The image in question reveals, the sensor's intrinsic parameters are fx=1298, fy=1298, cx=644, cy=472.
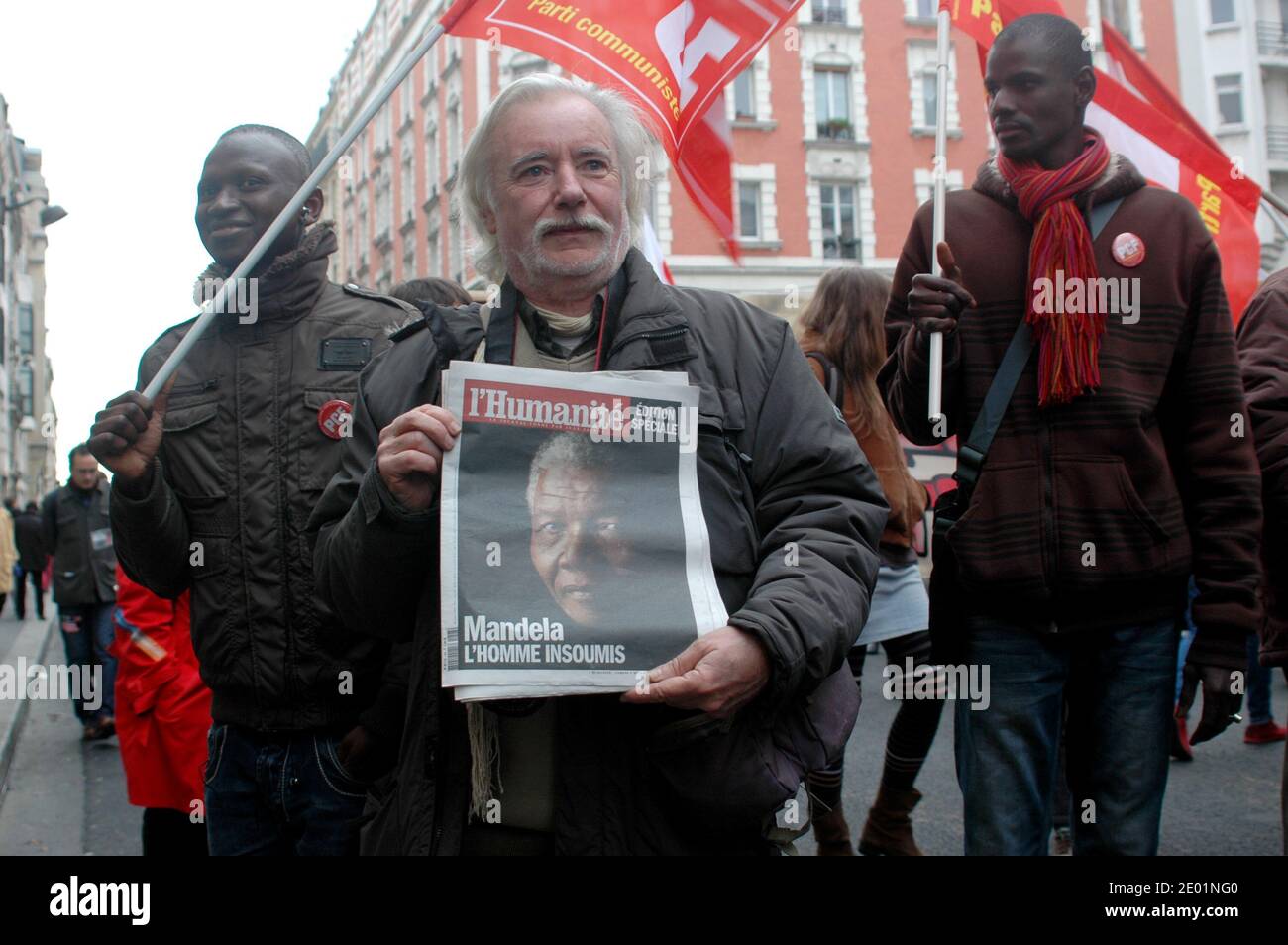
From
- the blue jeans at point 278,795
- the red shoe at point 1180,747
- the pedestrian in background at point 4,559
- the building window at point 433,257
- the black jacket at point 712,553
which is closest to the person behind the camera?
the black jacket at point 712,553

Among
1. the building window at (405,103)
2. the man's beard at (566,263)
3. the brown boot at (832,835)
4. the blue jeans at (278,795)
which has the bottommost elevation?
the brown boot at (832,835)

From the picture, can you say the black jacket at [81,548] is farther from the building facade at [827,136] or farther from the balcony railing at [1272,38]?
the balcony railing at [1272,38]

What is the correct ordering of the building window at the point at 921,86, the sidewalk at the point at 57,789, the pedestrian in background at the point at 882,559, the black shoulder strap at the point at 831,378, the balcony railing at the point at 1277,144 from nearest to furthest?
the pedestrian in background at the point at 882,559
the black shoulder strap at the point at 831,378
the sidewalk at the point at 57,789
the building window at the point at 921,86
the balcony railing at the point at 1277,144

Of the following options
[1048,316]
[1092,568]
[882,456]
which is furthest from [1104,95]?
[1092,568]

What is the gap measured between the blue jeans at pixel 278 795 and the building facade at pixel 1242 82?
3793 cm

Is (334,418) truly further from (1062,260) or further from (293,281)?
(1062,260)

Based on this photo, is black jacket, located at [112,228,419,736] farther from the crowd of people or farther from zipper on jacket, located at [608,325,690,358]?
zipper on jacket, located at [608,325,690,358]

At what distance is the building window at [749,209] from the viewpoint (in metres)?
29.3

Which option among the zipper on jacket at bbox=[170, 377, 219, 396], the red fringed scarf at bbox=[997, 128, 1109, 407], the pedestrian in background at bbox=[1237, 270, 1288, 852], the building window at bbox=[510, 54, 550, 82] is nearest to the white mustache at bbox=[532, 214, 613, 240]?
the zipper on jacket at bbox=[170, 377, 219, 396]

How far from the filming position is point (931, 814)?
18.5 ft

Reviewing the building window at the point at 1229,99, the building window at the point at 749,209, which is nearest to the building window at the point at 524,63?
the building window at the point at 749,209

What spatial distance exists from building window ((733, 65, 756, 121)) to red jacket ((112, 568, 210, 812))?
27.1m

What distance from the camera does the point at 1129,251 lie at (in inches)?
118

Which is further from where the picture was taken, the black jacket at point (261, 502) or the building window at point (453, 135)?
the building window at point (453, 135)
